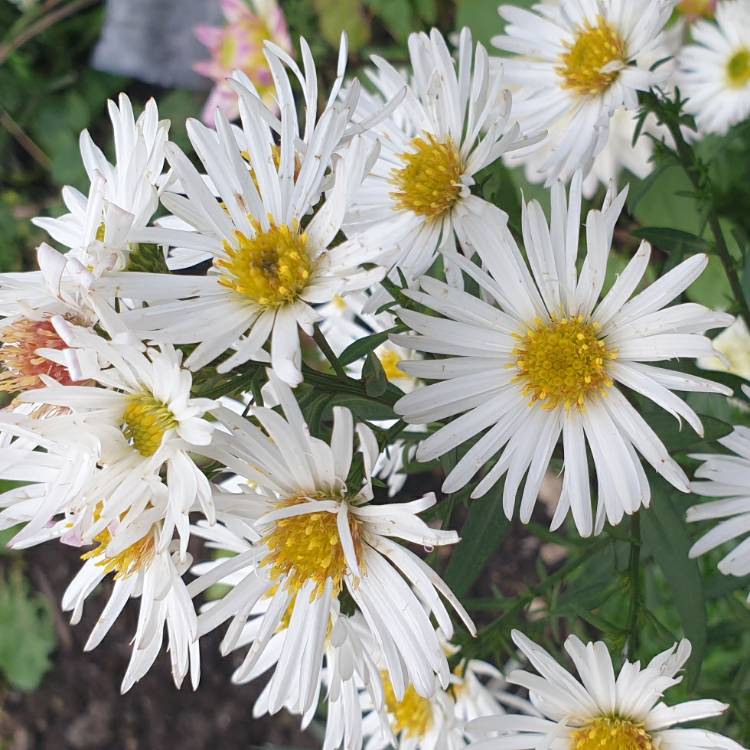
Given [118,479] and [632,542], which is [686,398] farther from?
[118,479]

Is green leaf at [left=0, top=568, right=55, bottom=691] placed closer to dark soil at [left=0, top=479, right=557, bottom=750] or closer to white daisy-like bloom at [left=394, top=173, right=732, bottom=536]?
dark soil at [left=0, top=479, right=557, bottom=750]

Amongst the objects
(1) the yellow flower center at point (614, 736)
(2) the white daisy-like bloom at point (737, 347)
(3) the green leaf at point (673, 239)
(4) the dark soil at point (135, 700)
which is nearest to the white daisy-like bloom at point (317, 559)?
(1) the yellow flower center at point (614, 736)

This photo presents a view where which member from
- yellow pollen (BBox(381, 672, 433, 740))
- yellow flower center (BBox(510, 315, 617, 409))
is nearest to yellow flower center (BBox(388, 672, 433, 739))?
yellow pollen (BBox(381, 672, 433, 740))

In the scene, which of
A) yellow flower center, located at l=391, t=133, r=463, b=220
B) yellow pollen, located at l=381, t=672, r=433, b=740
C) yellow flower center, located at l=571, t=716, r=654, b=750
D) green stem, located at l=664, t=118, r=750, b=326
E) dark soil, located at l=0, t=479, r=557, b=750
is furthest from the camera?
dark soil, located at l=0, t=479, r=557, b=750

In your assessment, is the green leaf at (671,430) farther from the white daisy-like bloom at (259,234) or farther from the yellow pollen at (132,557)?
the yellow pollen at (132,557)

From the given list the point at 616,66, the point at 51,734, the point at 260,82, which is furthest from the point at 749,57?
the point at 51,734

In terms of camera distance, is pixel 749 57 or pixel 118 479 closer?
pixel 118 479
